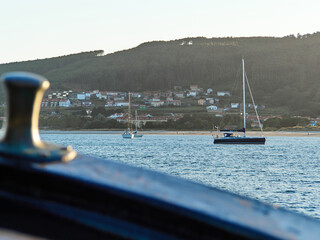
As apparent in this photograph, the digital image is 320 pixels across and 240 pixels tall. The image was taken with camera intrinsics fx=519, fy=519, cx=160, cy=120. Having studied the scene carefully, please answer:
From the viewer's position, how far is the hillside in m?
134

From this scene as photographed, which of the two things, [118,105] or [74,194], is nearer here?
[74,194]

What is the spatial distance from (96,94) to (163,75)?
19.8 meters

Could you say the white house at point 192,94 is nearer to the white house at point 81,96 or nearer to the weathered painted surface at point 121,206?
the white house at point 81,96

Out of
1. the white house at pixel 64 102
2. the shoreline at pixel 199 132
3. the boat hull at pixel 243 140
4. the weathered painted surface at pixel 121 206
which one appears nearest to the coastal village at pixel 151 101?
the white house at pixel 64 102

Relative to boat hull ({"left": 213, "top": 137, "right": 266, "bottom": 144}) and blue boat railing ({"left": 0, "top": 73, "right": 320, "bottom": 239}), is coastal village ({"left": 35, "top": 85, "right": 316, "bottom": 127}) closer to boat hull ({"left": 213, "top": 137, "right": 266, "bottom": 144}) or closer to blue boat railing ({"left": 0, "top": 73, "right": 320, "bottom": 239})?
boat hull ({"left": 213, "top": 137, "right": 266, "bottom": 144})

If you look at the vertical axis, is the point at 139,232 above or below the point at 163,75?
below

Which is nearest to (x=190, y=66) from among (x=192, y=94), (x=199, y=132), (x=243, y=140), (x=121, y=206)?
(x=192, y=94)

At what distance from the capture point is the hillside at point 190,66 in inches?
5261

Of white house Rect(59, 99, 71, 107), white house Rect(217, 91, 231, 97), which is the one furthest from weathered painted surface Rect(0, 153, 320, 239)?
white house Rect(59, 99, 71, 107)

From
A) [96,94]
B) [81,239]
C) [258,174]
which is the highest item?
[96,94]

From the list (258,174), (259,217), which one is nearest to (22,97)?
(259,217)

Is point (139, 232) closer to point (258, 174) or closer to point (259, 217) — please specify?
point (259, 217)

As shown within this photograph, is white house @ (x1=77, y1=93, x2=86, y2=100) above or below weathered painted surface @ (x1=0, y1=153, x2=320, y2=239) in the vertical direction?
above

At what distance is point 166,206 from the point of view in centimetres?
83
